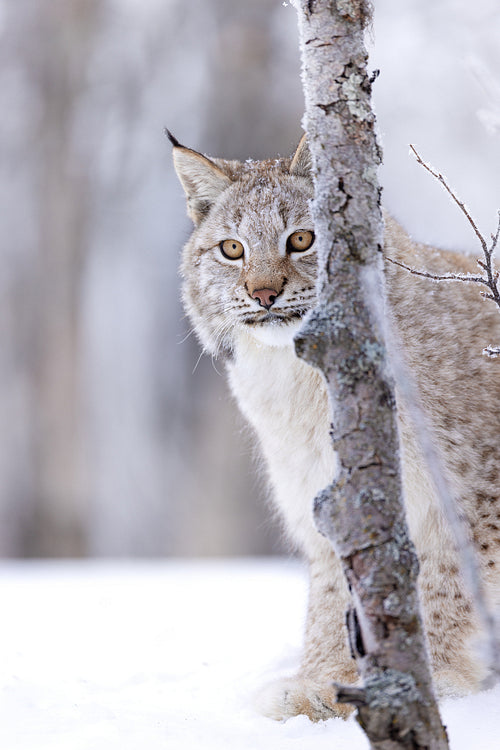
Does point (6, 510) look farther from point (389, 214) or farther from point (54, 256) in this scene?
point (389, 214)

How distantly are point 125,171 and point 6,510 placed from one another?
4.13m

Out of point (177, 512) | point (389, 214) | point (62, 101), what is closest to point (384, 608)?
point (389, 214)

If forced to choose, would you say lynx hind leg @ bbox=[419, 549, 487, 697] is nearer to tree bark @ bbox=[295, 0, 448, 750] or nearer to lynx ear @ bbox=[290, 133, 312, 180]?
tree bark @ bbox=[295, 0, 448, 750]

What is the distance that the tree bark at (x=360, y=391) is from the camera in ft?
4.75

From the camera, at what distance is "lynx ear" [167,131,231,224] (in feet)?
11.0

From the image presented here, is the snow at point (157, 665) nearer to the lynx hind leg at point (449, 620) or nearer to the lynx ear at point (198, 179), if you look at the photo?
the lynx hind leg at point (449, 620)

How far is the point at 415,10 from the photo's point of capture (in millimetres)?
9500

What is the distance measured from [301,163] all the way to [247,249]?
0.39 meters

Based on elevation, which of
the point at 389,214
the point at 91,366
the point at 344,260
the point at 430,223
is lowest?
the point at 91,366

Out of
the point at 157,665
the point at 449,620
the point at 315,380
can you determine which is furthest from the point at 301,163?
the point at 157,665

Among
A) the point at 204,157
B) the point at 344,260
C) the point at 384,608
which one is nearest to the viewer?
the point at 384,608

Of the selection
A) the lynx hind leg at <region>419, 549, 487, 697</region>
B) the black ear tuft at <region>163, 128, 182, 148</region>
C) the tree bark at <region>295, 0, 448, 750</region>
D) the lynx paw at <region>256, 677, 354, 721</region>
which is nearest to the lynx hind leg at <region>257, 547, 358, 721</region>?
the lynx paw at <region>256, 677, 354, 721</region>

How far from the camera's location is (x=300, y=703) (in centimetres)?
265

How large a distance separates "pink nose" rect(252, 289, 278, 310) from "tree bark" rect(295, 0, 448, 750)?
1.12 meters
